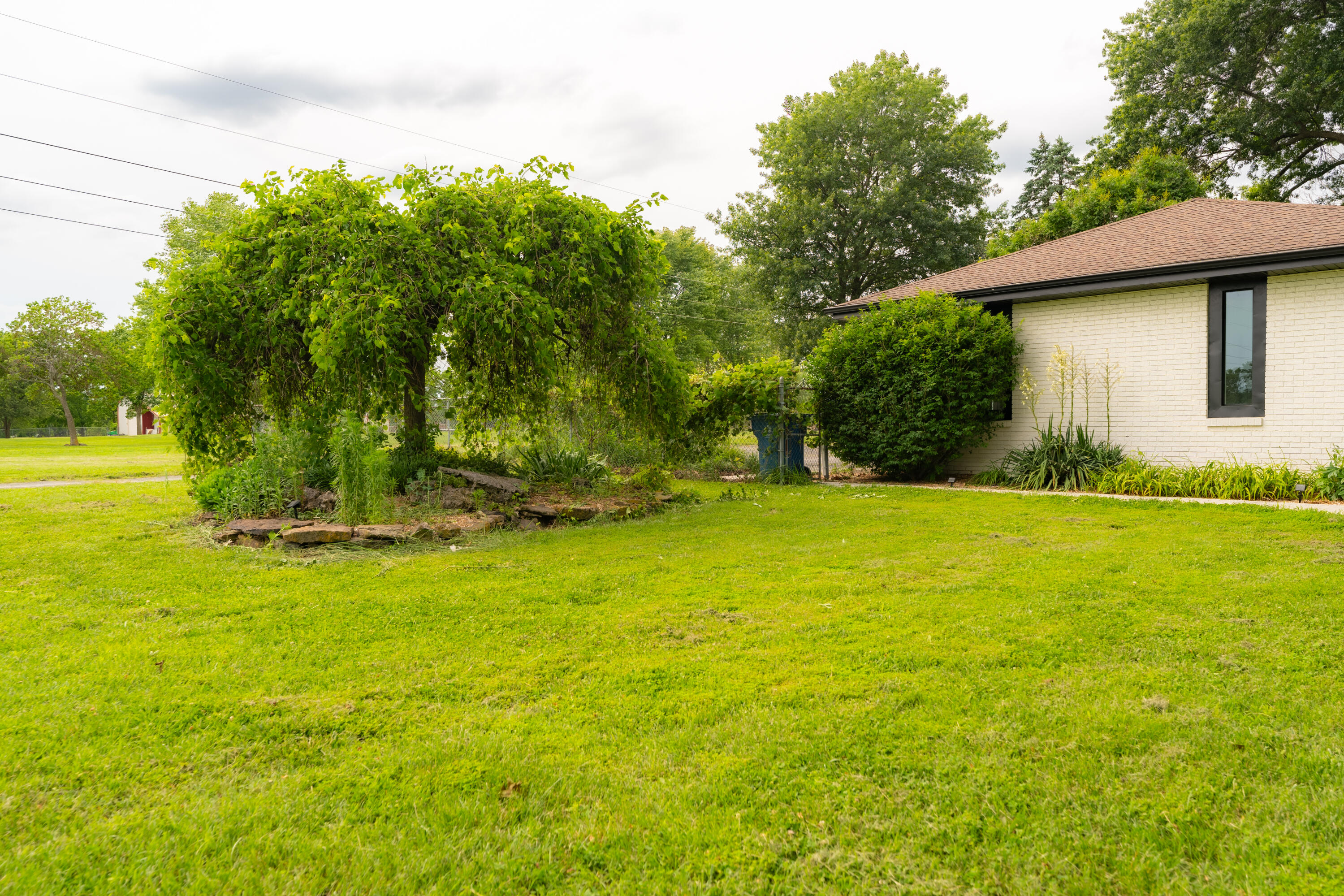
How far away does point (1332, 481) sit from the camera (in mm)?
8945

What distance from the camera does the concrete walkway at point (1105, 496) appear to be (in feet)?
27.4

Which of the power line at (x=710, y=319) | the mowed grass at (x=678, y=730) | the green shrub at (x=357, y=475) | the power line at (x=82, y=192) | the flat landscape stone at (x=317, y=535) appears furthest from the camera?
the power line at (x=710, y=319)

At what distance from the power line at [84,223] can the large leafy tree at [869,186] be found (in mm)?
19236

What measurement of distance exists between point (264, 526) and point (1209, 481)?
11.8m

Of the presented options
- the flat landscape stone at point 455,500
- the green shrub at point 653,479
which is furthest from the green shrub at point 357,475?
the green shrub at point 653,479

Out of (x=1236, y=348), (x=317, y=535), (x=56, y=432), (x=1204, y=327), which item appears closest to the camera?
(x=317, y=535)

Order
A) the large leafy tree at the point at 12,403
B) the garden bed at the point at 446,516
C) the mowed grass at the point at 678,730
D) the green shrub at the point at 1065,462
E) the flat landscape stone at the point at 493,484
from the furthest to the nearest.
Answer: the large leafy tree at the point at 12,403, the green shrub at the point at 1065,462, the flat landscape stone at the point at 493,484, the garden bed at the point at 446,516, the mowed grass at the point at 678,730

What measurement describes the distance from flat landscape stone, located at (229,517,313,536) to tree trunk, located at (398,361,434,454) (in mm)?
2216

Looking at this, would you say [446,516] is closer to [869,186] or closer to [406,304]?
[406,304]

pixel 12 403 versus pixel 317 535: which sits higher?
pixel 12 403

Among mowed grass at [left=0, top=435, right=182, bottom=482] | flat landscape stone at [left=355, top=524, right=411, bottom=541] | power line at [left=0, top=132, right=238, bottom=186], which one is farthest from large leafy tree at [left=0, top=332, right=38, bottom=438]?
flat landscape stone at [left=355, top=524, right=411, bottom=541]

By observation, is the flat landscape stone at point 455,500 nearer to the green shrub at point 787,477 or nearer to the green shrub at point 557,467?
the green shrub at point 557,467

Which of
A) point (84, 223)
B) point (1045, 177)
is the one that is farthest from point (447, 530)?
point (1045, 177)

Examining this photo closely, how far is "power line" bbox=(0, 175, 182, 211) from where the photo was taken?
1439 centimetres
